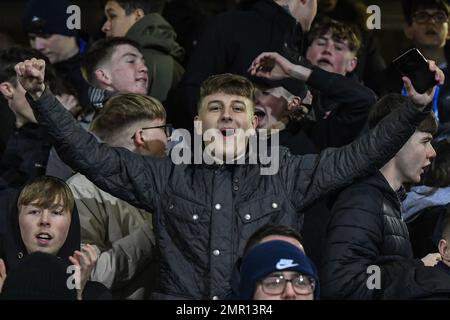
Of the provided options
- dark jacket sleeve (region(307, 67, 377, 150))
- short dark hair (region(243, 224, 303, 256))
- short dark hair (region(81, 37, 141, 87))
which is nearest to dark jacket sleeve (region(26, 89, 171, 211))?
short dark hair (region(243, 224, 303, 256))

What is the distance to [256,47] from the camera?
9016 mm

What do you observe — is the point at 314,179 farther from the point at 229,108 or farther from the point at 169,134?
the point at 169,134

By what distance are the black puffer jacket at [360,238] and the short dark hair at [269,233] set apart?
0.38 meters

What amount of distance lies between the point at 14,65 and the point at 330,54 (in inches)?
80.6

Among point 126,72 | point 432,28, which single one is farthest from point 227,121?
point 432,28

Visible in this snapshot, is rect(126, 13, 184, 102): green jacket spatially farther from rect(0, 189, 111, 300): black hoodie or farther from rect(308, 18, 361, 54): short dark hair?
rect(0, 189, 111, 300): black hoodie

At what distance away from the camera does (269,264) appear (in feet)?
22.9

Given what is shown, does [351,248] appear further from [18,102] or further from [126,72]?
[18,102]

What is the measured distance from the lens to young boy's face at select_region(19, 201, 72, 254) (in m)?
7.79

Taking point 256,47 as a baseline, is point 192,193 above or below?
below

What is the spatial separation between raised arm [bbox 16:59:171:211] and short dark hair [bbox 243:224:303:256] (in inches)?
26.6
